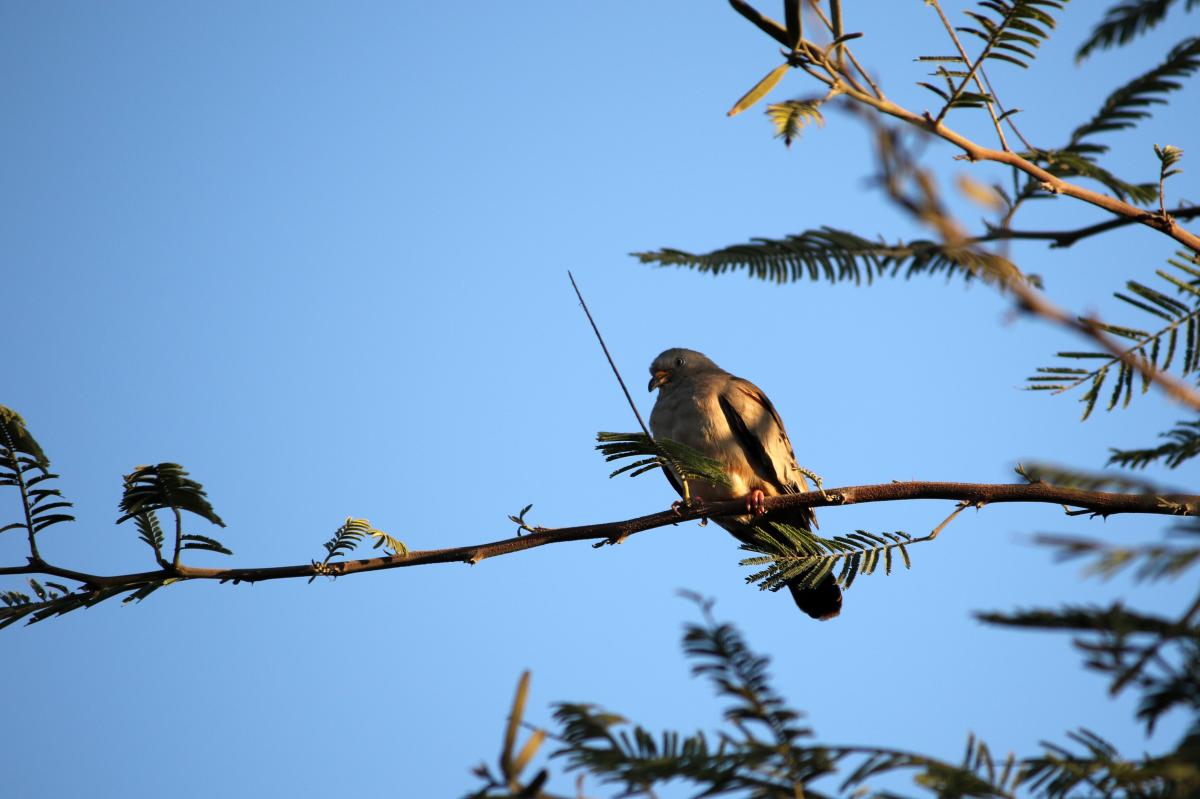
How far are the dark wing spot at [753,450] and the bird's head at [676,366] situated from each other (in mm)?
1082

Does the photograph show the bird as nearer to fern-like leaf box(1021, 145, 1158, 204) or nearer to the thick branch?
the thick branch

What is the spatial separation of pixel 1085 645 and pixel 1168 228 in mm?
1403

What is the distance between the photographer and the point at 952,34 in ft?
7.45

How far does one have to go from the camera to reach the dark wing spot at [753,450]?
717 centimetres

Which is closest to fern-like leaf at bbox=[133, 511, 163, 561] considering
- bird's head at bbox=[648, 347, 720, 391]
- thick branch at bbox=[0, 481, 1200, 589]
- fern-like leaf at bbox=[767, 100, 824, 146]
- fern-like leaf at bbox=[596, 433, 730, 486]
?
thick branch at bbox=[0, 481, 1200, 589]

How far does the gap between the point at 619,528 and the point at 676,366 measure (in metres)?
4.58

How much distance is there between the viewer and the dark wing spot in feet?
23.5

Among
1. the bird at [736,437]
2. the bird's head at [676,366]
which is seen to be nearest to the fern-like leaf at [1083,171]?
the bird at [736,437]

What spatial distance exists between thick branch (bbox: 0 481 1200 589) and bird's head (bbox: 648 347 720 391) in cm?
419

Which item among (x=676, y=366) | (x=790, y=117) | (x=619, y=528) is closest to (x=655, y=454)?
(x=619, y=528)

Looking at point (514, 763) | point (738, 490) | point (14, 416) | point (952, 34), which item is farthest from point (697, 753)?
point (738, 490)

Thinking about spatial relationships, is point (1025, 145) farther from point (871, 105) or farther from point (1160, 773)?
point (1160, 773)

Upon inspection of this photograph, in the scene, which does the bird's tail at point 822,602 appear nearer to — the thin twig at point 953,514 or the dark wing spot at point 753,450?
the dark wing spot at point 753,450

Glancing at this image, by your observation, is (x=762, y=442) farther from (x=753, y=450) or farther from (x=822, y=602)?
(x=822, y=602)
